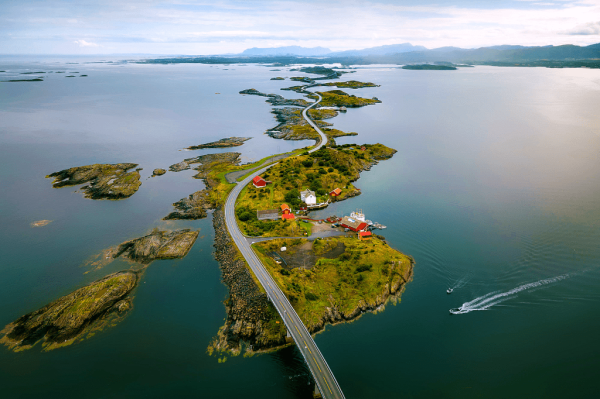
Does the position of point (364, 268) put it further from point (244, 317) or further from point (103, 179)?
point (103, 179)

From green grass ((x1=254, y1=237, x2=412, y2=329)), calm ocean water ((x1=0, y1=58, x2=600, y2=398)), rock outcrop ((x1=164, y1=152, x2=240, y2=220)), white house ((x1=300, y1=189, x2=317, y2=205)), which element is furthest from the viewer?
white house ((x1=300, y1=189, x2=317, y2=205))

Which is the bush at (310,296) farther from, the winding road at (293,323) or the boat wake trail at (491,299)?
the boat wake trail at (491,299)

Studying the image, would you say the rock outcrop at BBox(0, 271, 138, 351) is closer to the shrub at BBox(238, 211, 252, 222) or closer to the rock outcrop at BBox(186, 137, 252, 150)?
the shrub at BBox(238, 211, 252, 222)

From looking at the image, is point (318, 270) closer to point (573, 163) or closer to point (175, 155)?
point (175, 155)

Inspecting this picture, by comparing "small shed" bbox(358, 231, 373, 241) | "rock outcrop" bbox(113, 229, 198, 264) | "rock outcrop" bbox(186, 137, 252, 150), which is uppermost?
"rock outcrop" bbox(186, 137, 252, 150)

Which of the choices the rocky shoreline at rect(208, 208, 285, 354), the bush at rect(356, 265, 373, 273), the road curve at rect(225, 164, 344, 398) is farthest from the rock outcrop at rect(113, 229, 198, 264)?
the bush at rect(356, 265, 373, 273)
